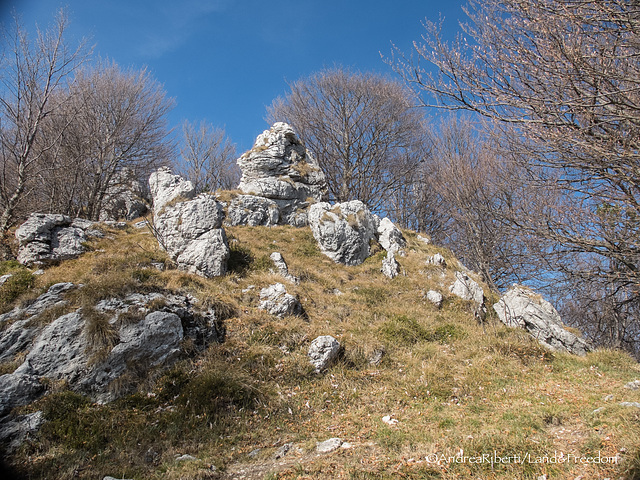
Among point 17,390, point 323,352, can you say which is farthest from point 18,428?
point 323,352

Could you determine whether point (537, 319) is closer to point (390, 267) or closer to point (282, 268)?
point (390, 267)

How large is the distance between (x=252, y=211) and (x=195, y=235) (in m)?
5.18

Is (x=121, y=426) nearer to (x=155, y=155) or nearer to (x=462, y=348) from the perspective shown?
(x=462, y=348)

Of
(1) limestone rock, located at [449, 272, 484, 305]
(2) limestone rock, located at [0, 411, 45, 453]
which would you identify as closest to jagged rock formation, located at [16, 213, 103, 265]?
(2) limestone rock, located at [0, 411, 45, 453]

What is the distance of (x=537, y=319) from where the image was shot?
9938 millimetres

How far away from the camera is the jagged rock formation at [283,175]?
55.0ft

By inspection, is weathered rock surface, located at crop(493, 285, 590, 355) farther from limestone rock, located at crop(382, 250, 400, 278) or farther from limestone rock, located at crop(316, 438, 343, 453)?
limestone rock, located at crop(316, 438, 343, 453)

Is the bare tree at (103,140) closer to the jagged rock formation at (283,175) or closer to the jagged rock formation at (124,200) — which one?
the jagged rock formation at (124,200)

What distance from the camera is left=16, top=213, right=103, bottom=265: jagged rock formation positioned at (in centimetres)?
908

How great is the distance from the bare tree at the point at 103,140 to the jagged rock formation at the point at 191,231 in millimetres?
6263

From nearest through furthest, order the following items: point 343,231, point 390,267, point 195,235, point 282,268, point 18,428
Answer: point 18,428 → point 195,235 → point 282,268 → point 390,267 → point 343,231

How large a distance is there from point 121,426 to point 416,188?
2214 cm

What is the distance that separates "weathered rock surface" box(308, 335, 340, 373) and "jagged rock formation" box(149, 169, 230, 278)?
13.0 ft

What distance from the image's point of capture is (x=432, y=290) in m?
12.1
